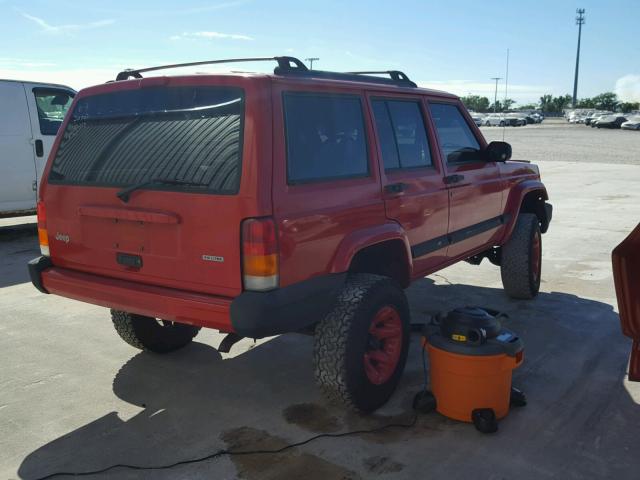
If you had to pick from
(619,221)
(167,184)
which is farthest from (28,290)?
(619,221)

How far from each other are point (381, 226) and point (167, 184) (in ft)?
4.17

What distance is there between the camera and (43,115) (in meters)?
8.85

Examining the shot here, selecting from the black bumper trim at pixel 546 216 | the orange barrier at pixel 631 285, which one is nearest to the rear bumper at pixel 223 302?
the orange barrier at pixel 631 285

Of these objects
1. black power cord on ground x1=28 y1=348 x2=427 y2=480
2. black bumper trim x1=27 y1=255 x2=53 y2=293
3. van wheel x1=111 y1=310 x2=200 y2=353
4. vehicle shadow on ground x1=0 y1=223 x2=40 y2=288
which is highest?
black bumper trim x1=27 y1=255 x2=53 y2=293

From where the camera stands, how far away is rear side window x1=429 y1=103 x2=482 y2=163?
4.54 metres

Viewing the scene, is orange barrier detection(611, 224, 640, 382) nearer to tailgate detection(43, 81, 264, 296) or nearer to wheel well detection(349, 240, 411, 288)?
wheel well detection(349, 240, 411, 288)

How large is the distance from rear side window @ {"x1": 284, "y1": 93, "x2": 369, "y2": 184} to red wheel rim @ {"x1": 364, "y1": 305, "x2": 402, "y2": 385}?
2.90 ft

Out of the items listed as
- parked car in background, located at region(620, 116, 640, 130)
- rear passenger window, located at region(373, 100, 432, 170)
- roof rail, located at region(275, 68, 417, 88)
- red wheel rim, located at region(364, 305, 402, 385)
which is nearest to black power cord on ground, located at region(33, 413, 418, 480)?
red wheel rim, located at region(364, 305, 402, 385)

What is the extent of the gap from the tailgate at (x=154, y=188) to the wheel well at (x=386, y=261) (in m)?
1.03

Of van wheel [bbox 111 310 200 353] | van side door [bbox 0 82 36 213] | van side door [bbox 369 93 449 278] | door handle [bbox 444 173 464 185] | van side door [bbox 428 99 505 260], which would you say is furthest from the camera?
van side door [bbox 0 82 36 213]

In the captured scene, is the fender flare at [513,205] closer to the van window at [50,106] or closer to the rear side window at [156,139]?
the rear side window at [156,139]

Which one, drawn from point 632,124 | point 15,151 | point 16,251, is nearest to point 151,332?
point 16,251

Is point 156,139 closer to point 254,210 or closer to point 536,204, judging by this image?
point 254,210

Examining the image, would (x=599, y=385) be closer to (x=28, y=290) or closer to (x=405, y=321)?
(x=405, y=321)
